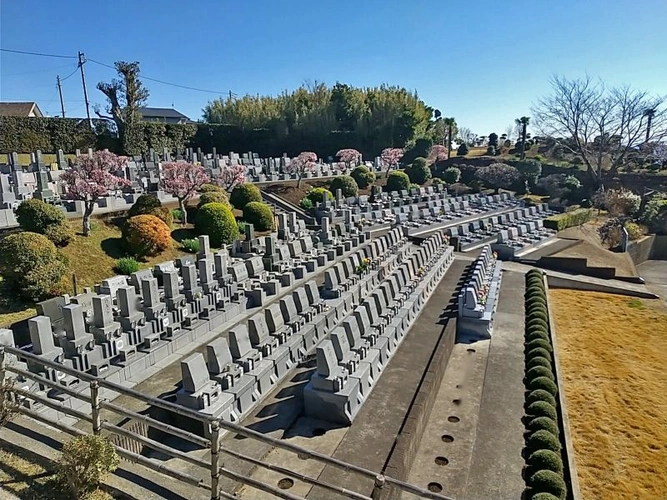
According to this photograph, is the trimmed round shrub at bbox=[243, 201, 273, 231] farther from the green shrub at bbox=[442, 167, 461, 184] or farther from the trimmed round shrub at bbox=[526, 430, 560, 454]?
the green shrub at bbox=[442, 167, 461, 184]

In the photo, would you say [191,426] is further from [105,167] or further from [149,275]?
[105,167]

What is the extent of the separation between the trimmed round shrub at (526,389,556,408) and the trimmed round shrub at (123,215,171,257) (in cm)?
1447

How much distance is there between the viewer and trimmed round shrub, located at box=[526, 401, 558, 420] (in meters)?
8.98

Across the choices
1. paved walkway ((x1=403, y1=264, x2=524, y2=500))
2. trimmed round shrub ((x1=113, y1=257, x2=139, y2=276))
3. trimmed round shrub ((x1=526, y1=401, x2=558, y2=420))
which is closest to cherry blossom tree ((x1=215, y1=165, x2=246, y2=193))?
trimmed round shrub ((x1=113, y1=257, x2=139, y2=276))

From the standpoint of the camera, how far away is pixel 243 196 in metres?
26.2

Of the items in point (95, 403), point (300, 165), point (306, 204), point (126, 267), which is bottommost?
point (126, 267)

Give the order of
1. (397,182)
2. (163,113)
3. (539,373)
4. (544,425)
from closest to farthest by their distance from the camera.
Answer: (544,425)
(539,373)
(397,182)
(163,113)

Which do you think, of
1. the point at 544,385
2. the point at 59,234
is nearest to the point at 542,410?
the point at 544,385

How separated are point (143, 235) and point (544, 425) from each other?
15.2 metres

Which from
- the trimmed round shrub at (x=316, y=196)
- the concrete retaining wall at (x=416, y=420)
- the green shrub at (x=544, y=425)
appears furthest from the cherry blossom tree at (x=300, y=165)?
the green shrub at (x=544, y=425)

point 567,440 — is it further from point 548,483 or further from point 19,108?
point 19,108

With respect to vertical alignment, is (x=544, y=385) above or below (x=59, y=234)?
below

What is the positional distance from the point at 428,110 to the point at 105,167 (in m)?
46.3

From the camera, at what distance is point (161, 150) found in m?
43.5
